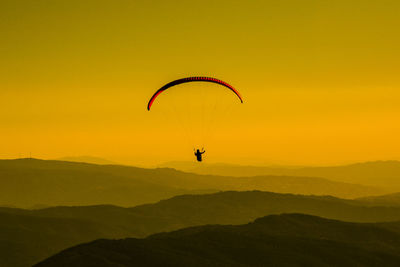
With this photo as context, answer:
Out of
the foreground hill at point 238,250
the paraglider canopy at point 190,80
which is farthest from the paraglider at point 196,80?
the foreground hill at point 238,250

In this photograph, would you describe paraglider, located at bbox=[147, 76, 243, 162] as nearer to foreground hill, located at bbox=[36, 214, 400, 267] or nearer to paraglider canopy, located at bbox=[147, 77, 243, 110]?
paraglider canopy, located at bbox=[147, 77, 243, 110]

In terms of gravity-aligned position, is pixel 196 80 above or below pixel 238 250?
above

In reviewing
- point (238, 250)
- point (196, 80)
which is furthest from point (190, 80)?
point (238, 250)

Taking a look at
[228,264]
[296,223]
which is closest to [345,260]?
[228,264]

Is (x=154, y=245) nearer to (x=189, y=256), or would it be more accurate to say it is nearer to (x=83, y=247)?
(x=189, y=256)

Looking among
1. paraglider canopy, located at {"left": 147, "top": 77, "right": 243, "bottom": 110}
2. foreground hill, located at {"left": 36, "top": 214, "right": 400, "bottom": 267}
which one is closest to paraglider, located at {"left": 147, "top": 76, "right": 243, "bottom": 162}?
paraglider canopy, located at {"left": 147, "top": 77, "right": 243, "bottom": 110}

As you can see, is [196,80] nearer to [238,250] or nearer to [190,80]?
[190,80]

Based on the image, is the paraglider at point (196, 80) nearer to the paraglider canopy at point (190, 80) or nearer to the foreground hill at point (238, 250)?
the paraglider canopy at point (190, 80)

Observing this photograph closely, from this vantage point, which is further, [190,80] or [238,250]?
[238,250]
